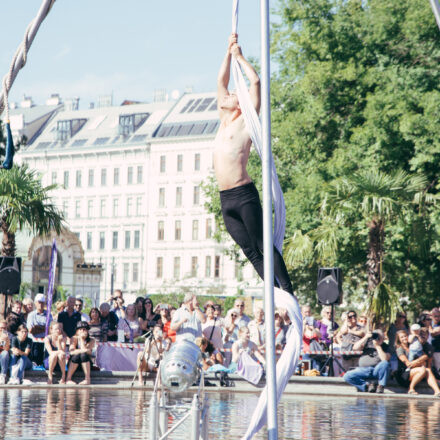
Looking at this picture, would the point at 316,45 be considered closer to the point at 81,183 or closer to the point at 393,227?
the point at 393,227

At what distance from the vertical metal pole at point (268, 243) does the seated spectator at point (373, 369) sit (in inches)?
467

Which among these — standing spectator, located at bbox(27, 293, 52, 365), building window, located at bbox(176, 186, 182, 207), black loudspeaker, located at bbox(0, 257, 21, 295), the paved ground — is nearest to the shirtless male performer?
the paved ground

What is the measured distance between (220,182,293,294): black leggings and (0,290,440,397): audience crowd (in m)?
9.62

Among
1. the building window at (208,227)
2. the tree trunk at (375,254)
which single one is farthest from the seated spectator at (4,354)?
the building window at (208,227)

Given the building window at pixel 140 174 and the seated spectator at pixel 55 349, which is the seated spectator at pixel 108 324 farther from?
the building window at pixel 140 174

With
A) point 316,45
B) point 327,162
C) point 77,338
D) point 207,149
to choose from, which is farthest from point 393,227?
point 207,149

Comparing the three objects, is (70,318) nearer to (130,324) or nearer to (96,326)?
(96,326)

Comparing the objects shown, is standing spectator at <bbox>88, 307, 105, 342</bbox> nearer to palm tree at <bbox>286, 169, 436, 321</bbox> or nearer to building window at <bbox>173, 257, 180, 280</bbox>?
palm tree at <bbox>286, 169, 436, 321</bbox>

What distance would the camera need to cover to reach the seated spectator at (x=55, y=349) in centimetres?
1834

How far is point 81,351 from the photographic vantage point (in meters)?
18.4

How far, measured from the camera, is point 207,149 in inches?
3728

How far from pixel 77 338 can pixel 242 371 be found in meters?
2.89

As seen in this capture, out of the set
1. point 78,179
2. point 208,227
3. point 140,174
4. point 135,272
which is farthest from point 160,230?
point 78,179

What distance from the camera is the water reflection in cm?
1104
